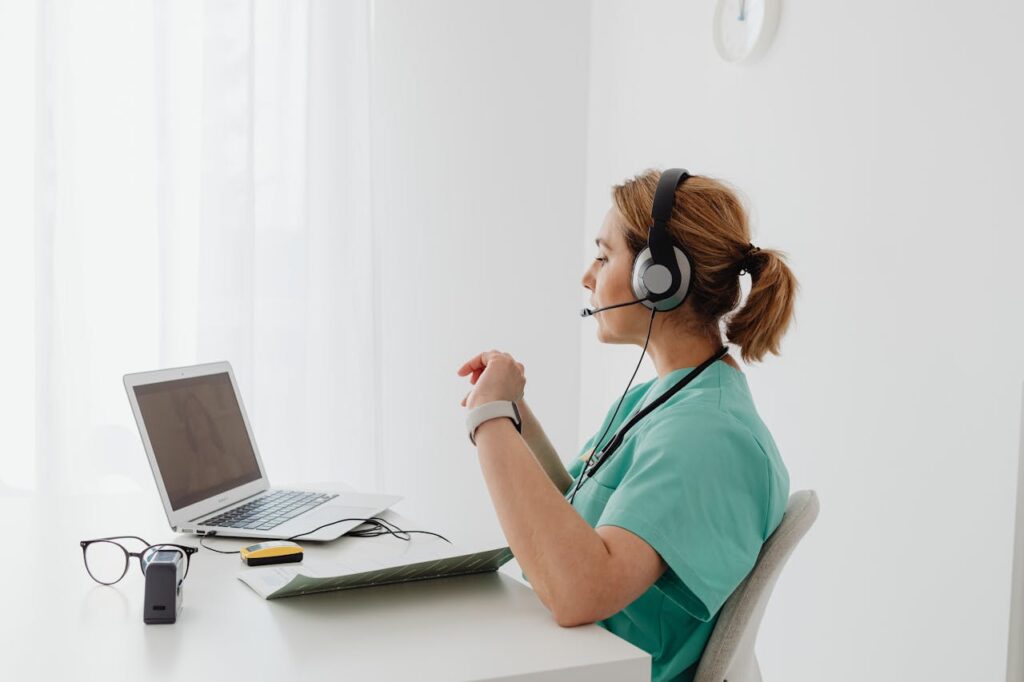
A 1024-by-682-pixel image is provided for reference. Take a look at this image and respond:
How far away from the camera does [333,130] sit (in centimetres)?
286

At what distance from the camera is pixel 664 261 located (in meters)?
1.26

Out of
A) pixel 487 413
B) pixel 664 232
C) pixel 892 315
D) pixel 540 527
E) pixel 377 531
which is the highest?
pixel 664 232

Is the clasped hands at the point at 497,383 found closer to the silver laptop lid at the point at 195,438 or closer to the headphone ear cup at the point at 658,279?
the headphone ear cup at the point at 658,279

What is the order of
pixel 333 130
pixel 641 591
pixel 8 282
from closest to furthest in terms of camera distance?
pixel 641 591, pixel 8 282, pixel 333 130

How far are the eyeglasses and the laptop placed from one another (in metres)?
Result: 0.10

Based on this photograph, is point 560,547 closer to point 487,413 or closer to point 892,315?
point 487,413

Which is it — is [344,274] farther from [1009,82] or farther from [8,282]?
[1009,82]

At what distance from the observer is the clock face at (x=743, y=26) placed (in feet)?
7.17


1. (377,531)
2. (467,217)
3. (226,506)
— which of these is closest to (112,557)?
(226,506)

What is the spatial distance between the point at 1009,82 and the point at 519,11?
1.91m

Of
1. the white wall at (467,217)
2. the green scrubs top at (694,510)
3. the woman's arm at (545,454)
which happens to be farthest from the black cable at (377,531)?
the white wall at (467,217)

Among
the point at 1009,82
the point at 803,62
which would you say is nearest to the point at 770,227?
the point at 803,62

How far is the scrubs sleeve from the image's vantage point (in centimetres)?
103

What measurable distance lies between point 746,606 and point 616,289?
0.50 m
